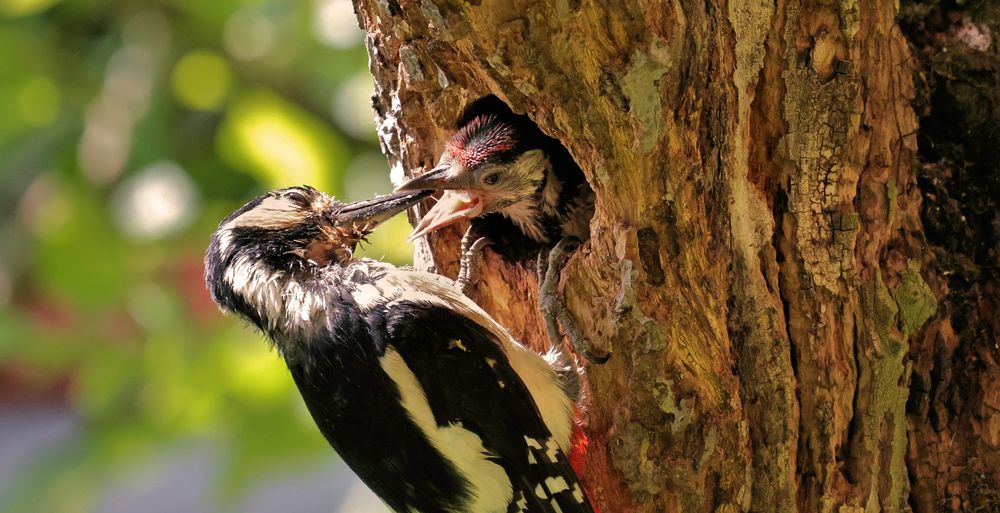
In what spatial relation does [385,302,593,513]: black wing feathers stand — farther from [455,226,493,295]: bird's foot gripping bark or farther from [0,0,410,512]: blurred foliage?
[0,0,410,512]: blurred foliage

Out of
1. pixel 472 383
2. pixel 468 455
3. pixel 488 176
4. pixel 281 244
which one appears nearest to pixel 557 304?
pixel 472 383

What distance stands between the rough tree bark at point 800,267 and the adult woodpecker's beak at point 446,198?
0.33 metres

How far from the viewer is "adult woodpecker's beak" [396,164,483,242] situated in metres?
1.97

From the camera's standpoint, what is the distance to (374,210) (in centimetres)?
205

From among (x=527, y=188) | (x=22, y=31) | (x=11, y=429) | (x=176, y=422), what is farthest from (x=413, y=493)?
(x=11, y=429)

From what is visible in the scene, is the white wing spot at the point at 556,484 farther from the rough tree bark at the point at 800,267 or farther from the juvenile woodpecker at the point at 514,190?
the juvenile woodpecker at the point at 514,190

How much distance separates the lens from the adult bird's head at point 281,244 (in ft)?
6.39

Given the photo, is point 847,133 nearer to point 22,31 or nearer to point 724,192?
point 724,192

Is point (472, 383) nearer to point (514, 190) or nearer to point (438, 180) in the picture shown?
point (438, 180)

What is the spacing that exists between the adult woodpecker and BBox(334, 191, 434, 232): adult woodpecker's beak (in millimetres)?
187

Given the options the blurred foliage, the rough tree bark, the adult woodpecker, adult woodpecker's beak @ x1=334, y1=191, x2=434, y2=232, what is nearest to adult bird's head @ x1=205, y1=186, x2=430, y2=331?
adult woodpecker's beak @ x1=334, y1=191, x2=434, y2=232

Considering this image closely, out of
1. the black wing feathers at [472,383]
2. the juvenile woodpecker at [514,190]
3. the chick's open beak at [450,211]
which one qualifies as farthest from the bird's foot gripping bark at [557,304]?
the chick's open beak at [450,211]

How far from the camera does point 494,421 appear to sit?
1.77 meters

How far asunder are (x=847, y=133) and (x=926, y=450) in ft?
1.76
